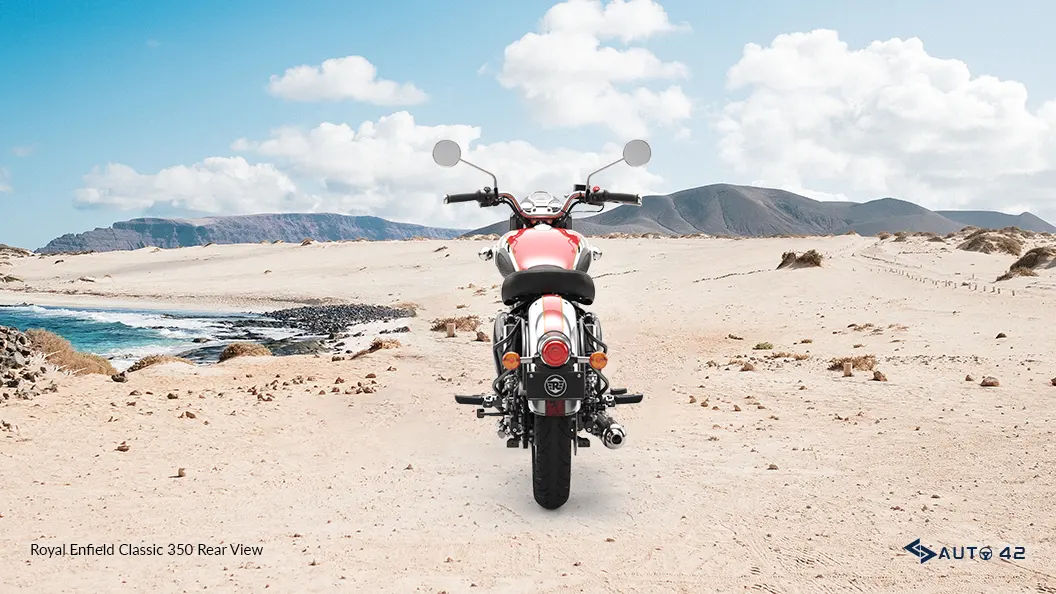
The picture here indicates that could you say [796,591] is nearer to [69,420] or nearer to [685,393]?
[685,393]

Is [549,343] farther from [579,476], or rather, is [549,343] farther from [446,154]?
[446,154]

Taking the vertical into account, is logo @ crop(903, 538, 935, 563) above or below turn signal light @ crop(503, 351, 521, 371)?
below

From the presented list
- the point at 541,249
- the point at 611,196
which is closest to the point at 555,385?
the point at 541,249

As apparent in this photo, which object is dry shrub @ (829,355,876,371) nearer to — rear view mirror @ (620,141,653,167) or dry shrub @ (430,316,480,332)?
rear view mirror @ (620,141,653,167)

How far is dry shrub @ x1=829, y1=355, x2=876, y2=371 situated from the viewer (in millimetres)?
12609

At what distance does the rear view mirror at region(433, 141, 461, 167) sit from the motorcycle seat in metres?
1.65

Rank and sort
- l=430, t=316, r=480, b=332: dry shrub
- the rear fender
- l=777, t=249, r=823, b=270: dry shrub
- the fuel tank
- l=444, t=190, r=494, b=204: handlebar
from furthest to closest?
l=777, t=249, r=823, b=270: dry shrub
l=430, t=316, r=480, b=332: dry shrub
l=444, t=190, r=494, b=204: handlebar
the fuel tank
the rear fender

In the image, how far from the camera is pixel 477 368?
47.1 feet

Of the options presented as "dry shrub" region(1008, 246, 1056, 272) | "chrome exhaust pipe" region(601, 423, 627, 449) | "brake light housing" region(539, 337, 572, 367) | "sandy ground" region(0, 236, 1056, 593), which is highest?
"dry shrub" region(1008, 246, 1056, 272)

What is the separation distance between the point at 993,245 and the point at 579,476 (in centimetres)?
3421

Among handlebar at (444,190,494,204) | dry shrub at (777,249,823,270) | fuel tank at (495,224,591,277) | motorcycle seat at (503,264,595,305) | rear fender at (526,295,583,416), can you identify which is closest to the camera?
rear fender at (526,295,583,416)

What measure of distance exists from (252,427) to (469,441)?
2.87m

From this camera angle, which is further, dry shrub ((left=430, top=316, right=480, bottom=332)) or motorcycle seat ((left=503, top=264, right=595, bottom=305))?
dry shrub ((left=430, top=316, right=480, bottom=332))

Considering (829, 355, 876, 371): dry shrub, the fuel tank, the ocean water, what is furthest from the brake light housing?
the ocean water
